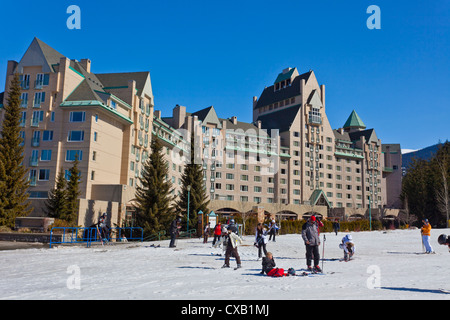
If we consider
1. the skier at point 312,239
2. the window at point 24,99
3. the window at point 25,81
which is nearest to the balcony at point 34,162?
the window at point 24,99

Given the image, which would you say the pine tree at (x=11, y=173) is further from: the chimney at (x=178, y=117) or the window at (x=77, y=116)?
the chimney at (x=178, y=117)

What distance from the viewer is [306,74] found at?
316 ft

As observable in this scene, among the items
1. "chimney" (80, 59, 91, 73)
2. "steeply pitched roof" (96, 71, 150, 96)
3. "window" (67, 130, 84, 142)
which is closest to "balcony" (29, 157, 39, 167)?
"window" (67, 130, 84, 142)

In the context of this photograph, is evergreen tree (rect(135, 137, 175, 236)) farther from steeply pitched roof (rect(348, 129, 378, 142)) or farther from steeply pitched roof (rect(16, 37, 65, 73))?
steeply pitched roof (rect(348, 129, 378, 142))

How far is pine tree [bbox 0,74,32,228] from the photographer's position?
3262 centimetres

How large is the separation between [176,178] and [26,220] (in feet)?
128

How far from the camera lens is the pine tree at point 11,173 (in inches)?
1284

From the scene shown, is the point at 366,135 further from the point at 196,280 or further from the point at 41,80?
the point at 196,280

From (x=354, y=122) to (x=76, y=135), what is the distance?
87.3 meters

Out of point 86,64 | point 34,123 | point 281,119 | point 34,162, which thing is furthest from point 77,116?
point 281,119

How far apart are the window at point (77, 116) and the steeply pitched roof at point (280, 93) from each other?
57.6m

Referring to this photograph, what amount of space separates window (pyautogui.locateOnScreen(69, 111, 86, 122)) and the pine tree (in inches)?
417
